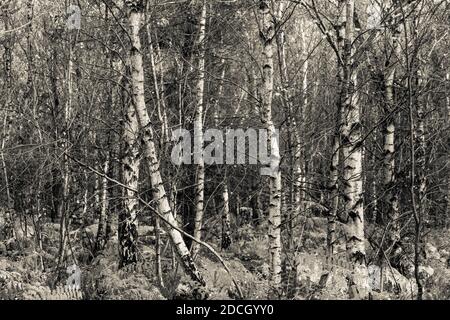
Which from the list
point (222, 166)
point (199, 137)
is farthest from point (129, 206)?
point (222, 166)

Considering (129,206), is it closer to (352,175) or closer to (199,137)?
(199,137)

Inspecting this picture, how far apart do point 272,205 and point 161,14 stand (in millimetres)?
6167

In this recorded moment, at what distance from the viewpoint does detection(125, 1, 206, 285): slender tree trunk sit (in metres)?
7.05

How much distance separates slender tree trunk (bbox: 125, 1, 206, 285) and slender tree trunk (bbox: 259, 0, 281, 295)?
3.88ft

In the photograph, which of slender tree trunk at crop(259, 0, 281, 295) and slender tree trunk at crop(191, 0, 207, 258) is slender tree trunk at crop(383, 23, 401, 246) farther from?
slender tree trunk at crop(191, 0, 207, 258)

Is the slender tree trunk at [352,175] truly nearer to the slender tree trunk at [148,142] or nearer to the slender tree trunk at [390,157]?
the slender tree trunk at [148,142]

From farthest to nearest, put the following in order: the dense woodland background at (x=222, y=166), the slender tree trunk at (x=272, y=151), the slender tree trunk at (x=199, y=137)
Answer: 1. the slender tree trunk at (x=199, y=137)
2. the slender tree trunk at (x=272, y=151)
3. the dense woodland background at (x=222, y=166)

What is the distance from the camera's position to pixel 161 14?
11.9 m

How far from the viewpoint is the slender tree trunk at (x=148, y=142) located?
7055mm

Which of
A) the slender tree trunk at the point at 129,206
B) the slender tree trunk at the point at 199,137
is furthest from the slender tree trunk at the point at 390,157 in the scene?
the slender tree trunk at the point at 129,206

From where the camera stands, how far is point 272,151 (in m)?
7.57

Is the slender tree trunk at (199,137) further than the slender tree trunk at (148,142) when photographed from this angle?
Yes

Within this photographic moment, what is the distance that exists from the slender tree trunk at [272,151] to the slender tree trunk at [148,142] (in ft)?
3.88
